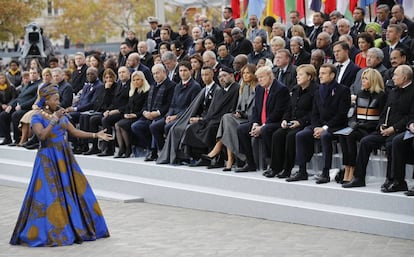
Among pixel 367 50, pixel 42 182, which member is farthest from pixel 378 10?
pixel 42 182

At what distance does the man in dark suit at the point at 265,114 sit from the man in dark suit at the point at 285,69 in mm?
509

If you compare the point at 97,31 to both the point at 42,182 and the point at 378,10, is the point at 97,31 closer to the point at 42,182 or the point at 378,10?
the point at 378,10

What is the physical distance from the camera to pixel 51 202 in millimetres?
11531

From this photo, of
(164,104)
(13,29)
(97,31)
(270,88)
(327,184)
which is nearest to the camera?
(327,184)

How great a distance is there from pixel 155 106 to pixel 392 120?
Result: 522 centimetres

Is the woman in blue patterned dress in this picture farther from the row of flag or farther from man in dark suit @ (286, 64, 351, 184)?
the row of flag

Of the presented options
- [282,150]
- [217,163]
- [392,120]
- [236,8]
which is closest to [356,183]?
[392,120]

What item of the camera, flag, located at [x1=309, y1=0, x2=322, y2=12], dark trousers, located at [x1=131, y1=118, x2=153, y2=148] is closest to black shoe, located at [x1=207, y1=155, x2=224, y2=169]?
dark trousers, located at [x1=131, y1=118, x2=153, y2=148]

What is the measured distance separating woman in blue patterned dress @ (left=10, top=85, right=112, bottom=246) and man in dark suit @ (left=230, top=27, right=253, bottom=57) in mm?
6383

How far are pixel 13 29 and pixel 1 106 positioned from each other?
113 feet

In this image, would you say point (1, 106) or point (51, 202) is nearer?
point (51, 202)

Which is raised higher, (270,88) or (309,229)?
(270,88)

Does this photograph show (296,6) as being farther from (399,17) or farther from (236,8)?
(399,17)

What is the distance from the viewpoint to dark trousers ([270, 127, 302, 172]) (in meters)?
13.2
